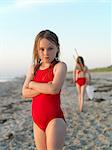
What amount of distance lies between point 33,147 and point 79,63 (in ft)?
14.1

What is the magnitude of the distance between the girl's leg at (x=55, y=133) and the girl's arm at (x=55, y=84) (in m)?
0.32

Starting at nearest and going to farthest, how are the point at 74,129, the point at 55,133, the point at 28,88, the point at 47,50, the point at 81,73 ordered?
the point at 55,133 → the point at 47,50 → the point at 28,88 → the point at 74,129 → the point at 81,73

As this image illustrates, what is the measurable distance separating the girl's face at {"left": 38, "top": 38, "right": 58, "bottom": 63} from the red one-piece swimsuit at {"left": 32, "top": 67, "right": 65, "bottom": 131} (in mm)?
114

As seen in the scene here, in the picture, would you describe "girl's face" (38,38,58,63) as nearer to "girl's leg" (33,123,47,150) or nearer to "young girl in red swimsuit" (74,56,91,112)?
"girl's leg" (33,123,47,150)

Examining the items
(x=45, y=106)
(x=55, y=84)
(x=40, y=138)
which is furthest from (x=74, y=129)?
(x=55, y=84)

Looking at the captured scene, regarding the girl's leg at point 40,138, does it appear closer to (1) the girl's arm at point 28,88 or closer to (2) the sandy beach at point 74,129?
(1) the girl's arm at point 28,88

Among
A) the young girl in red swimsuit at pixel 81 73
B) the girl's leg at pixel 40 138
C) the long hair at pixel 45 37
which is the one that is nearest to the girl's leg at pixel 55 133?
the girl's leg at pixel 40 138

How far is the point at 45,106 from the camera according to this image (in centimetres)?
387

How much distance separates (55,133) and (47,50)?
885 mm

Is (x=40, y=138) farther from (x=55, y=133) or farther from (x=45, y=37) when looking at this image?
(x=45, y=37)

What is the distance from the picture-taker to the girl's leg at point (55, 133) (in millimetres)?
3783

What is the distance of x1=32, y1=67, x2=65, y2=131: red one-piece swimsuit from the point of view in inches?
151

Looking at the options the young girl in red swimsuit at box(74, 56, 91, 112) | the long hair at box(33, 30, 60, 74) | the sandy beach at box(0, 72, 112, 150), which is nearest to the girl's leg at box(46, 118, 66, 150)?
the long hair at box(33, 30, 60, 74)

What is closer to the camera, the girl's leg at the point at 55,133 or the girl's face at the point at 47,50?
the girl's leg at the point at 55,133
